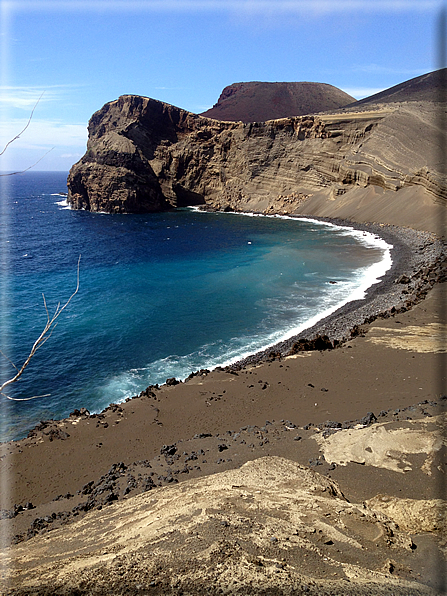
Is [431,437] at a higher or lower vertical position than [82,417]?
higher

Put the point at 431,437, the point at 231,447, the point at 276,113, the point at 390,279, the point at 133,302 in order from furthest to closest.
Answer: the point at 276,113 < the point at 390,279 < the point at 133,302 < the point at 231,447 < the point at 431,437

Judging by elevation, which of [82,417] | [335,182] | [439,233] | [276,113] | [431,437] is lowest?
[82,417]

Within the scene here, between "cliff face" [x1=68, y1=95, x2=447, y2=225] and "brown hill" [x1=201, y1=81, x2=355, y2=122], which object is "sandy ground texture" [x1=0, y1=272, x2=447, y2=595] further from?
"brown hill" [x1=201, y1=81, x2=355, y2=122]

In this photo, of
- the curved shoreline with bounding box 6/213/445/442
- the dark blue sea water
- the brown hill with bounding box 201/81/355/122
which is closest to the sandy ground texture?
the curved shoreline with bounding box 6/213/445/442

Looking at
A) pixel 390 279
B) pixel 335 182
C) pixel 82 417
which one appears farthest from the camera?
pixel 335 182

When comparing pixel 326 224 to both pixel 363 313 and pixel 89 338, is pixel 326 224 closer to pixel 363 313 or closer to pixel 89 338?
pixel 363 313

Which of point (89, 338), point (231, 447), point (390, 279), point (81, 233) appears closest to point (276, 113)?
point (81, 233)

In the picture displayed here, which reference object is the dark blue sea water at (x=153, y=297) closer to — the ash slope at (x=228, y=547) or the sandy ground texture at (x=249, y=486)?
the sandy ground texture at (x=249, y=486)
